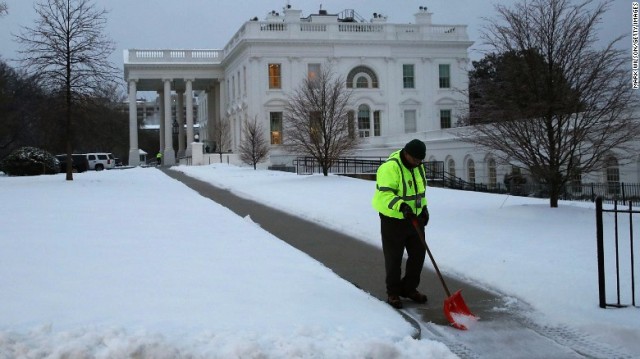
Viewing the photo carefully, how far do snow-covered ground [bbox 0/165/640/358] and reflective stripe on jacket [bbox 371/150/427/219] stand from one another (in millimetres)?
1075

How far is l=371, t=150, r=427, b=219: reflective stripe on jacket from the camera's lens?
731cm

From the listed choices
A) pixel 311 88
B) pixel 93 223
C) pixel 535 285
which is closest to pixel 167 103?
pixel 311 88

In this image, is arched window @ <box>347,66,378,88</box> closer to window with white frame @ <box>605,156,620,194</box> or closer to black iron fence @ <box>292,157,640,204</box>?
black iron fence @ <box>292,157,640,204</box>

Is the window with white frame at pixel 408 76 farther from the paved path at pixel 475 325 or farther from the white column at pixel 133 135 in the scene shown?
the paved path at pixel 475 325

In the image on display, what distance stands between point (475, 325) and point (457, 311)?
0.87 ft

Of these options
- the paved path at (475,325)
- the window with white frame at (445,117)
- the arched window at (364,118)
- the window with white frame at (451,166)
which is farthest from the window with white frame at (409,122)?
the paved path at (475,325)

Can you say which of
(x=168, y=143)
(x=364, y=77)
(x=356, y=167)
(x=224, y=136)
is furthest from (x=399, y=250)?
(x=168, y=143)

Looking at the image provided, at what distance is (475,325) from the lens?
6.90 meters

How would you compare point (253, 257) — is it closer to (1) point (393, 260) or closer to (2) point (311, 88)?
(1) point (393, 260)

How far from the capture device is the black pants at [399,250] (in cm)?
747

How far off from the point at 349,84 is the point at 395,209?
61.9 metres

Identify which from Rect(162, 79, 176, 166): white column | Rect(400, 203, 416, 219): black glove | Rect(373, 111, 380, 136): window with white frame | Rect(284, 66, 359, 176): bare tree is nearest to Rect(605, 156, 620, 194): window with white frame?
Rect(284, 66, 359, 176): bare tree

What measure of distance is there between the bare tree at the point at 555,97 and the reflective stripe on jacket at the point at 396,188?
28.2ft

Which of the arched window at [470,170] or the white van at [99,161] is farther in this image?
the white van at [99,161]
